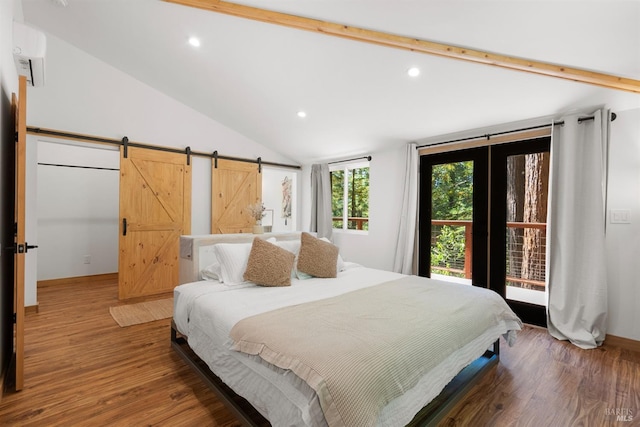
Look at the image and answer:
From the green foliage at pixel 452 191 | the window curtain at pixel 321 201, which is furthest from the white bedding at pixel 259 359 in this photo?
the window curtain at pixel 321 201

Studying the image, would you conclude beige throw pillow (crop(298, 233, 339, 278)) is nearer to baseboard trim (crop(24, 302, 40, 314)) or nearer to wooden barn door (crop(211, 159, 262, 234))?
wooden barn door (crop(211, 159, 262, 234))

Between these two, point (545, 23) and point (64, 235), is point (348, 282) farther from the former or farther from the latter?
point (64, 235)

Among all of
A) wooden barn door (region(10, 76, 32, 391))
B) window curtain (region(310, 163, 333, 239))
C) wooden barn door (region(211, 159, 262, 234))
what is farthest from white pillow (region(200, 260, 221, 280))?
window curtain (region(310, 163, 333, 239))

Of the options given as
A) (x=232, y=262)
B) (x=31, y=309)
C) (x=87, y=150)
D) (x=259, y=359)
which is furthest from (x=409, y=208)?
(x=87, y=150)

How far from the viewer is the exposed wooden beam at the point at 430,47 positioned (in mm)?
2410

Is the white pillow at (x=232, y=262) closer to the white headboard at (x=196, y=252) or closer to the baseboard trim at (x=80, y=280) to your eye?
the white headboard at (x=196, y=252)

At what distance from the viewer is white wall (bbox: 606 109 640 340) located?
281 cm

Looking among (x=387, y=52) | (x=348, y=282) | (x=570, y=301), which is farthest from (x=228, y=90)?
(x=570, y=301)

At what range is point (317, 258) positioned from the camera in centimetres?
295

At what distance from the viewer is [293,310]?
190 centimetres

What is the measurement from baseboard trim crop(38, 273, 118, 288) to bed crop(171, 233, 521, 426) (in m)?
3.72

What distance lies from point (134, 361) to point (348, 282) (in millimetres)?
1924

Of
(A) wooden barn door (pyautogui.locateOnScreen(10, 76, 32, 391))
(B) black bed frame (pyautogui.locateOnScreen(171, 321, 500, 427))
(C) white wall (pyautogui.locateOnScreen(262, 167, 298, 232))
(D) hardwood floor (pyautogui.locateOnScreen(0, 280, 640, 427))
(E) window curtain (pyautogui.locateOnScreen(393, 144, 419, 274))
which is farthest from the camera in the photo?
(C) white wall (pyautogui.locateOnScreen(262, 167, 298, 232))

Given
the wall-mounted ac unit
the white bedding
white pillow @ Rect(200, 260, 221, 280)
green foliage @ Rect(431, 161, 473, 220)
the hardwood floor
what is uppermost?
the wall-mounted ac unit
